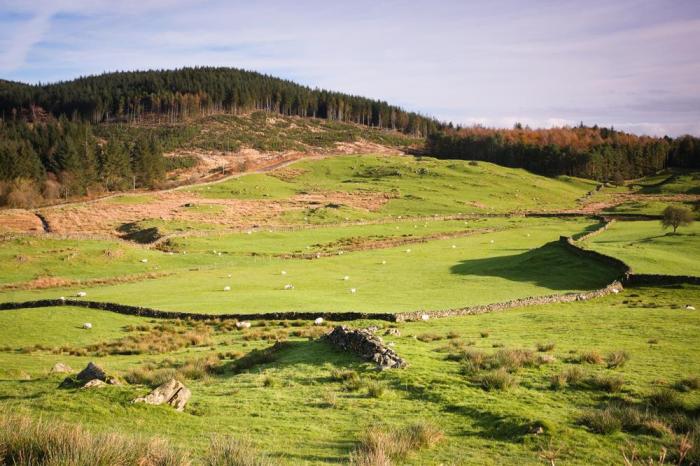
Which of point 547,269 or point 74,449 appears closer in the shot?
point 74,449

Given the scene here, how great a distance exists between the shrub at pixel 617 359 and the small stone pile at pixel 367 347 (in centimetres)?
691

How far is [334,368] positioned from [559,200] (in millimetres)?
106546

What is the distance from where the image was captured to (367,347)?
19.0 meters

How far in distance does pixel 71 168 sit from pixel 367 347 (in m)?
110

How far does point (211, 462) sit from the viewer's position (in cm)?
850

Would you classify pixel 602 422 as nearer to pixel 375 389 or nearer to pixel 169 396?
pixel 375 389

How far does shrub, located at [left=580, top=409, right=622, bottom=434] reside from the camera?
11.8 metres

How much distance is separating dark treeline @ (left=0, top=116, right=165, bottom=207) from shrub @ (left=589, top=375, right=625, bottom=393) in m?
99.0

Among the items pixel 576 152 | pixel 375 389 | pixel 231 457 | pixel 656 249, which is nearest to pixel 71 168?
pixel 656 249

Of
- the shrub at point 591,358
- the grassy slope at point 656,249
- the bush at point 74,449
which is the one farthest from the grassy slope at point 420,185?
the bush at point 74,449

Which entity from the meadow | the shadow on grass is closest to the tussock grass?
the meadow

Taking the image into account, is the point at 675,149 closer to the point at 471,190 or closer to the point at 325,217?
the point at 471,190

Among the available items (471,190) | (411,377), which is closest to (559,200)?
(471,190)

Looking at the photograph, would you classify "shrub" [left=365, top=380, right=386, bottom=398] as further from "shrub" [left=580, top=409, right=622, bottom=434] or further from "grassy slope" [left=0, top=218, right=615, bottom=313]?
"grassy slope" [left=0, top=218, right=615, bottom=313]
